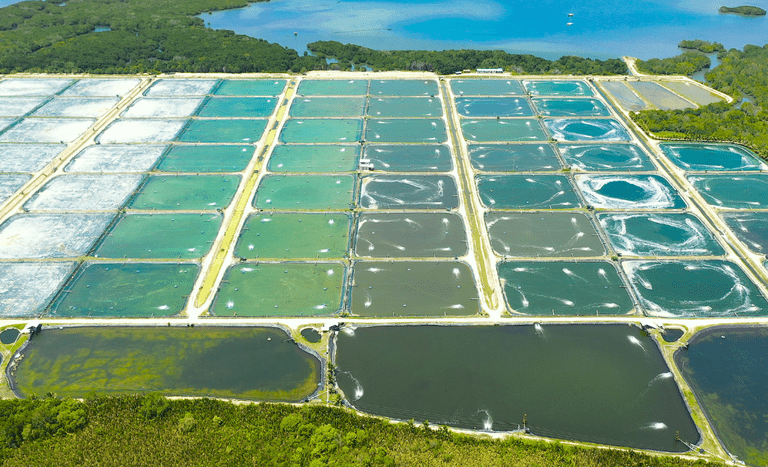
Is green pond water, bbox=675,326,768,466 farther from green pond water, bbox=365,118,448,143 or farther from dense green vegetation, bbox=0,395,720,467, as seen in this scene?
green pond water, bbox=365,118,448,143

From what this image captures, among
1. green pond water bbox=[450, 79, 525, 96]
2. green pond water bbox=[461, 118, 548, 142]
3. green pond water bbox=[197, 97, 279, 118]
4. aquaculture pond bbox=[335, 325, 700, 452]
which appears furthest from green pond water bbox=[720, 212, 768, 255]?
green pond water bbox=[197, 97, 279, 118]

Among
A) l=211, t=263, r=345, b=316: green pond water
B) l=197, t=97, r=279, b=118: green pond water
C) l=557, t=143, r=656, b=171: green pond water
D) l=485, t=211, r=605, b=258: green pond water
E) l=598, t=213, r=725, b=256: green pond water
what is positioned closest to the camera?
l=211, t=263, r=345, b=316: green pond water

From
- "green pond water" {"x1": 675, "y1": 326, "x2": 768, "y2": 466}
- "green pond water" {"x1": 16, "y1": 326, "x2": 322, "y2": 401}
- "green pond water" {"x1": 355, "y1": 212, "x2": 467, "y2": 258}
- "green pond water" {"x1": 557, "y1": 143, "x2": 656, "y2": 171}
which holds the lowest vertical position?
"green pond water" {"x1": 675, "y1": 326, "x2": 768, "y2": 466}

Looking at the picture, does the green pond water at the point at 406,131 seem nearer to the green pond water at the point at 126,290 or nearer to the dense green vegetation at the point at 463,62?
the dense green vegetation at the point at 463,62

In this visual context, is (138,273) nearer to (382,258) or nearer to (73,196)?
(73,196)

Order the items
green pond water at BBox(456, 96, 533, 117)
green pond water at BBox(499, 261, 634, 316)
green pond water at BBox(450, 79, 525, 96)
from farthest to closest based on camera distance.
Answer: green pond water at BBox(450, 79, 525, 96)
green pond water at BBox(456, 96, 533, 117)
green pond water at BBox(499, 261, 634, 316)

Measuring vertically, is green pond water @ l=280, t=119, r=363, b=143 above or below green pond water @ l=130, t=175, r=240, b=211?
above

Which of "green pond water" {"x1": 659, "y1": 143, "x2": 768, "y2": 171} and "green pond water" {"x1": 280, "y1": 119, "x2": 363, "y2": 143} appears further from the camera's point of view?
"green pond water" {"x1": 280, "y1": 119, "x2": 363, "y2": 143}
